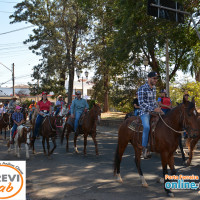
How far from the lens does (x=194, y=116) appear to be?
6148 millimetres

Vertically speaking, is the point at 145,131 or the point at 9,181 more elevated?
the point at 145,131

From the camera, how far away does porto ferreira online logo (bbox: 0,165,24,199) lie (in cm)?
566

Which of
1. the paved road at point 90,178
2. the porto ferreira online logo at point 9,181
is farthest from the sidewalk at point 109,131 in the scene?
the porto ferreira online logo at point 9,181

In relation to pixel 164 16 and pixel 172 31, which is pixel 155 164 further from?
pixel 172 31

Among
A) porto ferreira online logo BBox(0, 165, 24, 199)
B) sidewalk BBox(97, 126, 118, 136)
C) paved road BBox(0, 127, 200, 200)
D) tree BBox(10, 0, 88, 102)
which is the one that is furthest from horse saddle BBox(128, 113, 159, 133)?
tree BBox(10, 0, 88, 102)

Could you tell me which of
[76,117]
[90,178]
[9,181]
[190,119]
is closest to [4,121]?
[76,117]

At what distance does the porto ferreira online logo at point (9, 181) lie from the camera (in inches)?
223

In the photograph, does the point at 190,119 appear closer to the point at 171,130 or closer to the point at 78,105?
the point at 171,130

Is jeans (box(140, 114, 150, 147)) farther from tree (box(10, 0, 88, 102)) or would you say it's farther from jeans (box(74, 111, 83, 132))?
tree (box(10, 0, 88, 102))

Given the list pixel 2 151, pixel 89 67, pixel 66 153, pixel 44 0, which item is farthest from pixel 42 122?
pixel 44 0

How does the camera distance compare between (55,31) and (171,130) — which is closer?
(171,130)

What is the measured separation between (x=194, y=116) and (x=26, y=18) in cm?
3124

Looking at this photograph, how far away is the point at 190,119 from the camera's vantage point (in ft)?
20.2

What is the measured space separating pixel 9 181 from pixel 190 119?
4.24 m
